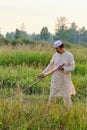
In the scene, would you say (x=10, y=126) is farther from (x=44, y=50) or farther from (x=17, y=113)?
(x=44, y=50)

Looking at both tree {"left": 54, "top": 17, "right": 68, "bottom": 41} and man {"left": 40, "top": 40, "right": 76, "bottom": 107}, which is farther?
tree {"left": 54, "top": 17, "right": 68, "bottom": 41}

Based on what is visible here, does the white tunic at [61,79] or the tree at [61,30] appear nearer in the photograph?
the white tunic at [61,79]

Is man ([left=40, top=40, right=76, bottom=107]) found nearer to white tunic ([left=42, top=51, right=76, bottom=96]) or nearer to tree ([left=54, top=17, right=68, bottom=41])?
white tunic ([left=42, top=51, right=76, bottom=96])

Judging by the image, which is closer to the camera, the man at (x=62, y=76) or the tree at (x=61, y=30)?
the man at (x=62, y=76)

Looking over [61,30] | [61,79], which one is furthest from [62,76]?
[61,30]

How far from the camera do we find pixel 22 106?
5.71m

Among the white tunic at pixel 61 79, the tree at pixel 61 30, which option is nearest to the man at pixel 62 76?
the white tunic at pixel 61 79

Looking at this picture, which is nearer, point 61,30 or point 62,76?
point 62,76

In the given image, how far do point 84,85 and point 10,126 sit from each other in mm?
5110

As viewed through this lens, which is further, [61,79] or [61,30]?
[61,30]

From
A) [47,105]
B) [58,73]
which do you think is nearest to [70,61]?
[58,73]

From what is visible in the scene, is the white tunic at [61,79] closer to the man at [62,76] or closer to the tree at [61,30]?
the man at [62,76]

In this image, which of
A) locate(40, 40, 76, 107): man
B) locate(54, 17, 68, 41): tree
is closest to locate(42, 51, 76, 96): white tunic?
locate(40, 40, 76, 107): man

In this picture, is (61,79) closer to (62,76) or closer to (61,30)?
(62,76)
